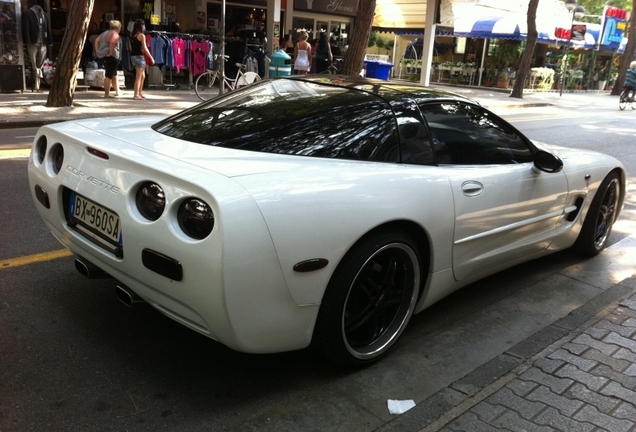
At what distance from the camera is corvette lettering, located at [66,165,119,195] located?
270cm

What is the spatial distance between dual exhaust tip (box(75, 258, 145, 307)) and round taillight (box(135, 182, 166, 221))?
1.40 ft

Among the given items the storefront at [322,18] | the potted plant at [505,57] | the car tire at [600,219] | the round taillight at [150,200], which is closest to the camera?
the round taillight at [150,200]

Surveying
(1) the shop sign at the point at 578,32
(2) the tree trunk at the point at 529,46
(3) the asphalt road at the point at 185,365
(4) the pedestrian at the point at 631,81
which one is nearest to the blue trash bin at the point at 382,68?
(2) the tree trunk at the point at 529,46

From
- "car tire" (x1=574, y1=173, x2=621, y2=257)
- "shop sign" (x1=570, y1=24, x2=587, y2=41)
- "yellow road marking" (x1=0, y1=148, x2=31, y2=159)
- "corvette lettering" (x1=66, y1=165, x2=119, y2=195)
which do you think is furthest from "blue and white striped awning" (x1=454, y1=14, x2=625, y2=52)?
"corvette lettering" (x1=66, y1=165, x2=119, y2=195)

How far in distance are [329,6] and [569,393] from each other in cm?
2170

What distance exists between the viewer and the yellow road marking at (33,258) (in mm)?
4008

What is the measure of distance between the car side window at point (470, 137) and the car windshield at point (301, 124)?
377 millimetres

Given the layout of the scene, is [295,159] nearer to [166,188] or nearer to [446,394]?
[166,188]

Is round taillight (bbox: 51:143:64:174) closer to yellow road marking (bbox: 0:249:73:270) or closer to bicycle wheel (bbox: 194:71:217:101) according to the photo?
yellow road marking (bbox: 0:249:73:270)

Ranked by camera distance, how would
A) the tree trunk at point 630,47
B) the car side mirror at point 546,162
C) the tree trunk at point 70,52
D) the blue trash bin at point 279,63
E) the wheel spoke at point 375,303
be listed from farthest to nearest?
the tree trunk at point 630,47, the blue trash bin at point 279,63, the tree trunk at point 70,52, the car side mirror at point 546,162, the wheel spoke at point 375,303

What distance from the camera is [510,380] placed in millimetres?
2975

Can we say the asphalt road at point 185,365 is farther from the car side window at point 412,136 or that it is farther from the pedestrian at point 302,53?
the pedestrian at point 302,53

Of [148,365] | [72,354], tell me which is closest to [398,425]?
[148,365]

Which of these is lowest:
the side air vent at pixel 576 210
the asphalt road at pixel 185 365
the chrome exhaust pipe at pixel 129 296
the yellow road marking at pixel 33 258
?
the asphalt road at pixel 185 365
